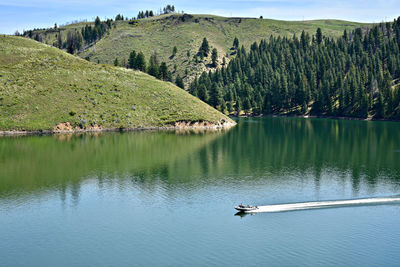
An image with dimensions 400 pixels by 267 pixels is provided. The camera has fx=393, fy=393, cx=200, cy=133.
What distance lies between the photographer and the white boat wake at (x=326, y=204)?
5976 centimetres

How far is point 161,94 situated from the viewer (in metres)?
182

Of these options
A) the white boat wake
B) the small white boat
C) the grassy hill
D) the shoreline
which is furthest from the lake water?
the grassy hill

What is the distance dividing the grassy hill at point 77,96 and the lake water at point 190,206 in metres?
33.0

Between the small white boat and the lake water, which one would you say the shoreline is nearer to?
the lake water

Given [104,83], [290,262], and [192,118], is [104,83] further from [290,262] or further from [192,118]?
[290,262]

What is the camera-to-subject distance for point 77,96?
163 metres

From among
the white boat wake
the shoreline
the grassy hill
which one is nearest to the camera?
the white boat wake

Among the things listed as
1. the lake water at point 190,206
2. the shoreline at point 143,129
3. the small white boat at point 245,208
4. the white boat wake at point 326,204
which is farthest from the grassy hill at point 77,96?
the white boat wake at point 326,204

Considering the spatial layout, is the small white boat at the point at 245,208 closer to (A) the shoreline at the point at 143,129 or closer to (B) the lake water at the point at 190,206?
(B) the lake water at the point at 190,206

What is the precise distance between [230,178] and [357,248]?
119 feet

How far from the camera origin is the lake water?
45.4m

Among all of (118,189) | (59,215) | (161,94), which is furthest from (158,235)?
(161,94)

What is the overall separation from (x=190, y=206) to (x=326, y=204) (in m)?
21.6

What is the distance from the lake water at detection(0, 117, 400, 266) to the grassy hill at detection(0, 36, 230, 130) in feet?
108
